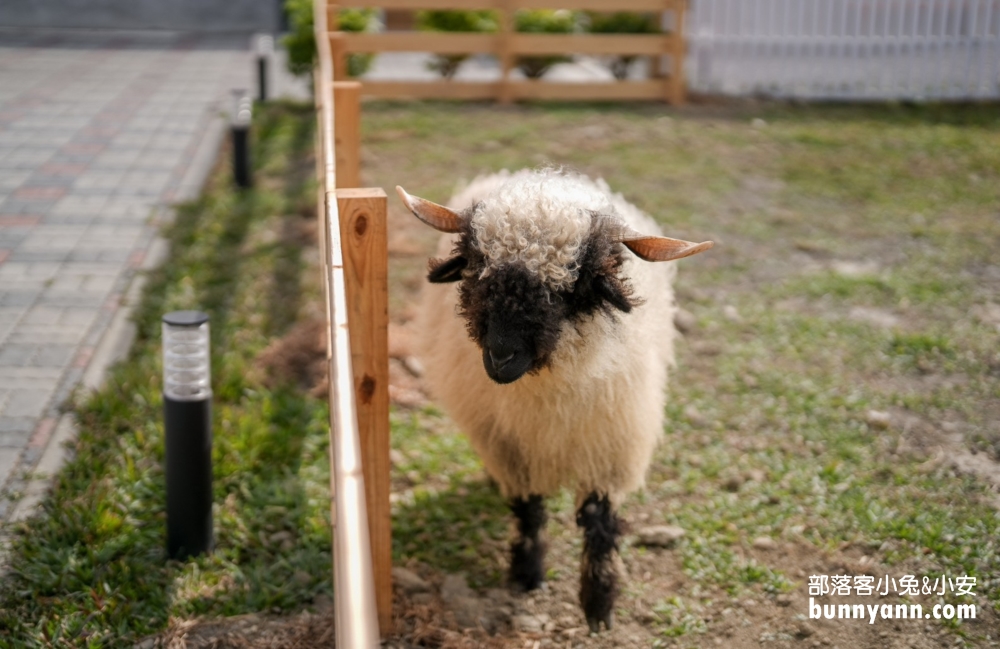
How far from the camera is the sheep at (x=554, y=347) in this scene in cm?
326

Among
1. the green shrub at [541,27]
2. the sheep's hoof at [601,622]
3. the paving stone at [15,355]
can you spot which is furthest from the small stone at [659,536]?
the green shrub at [541,27]

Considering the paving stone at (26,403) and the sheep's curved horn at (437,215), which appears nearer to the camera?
the sheep's curved horn at (437,215)

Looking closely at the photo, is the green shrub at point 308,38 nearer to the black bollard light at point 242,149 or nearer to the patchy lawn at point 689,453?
the black bollard light at point 242,149

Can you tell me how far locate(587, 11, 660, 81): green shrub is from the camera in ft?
43.0

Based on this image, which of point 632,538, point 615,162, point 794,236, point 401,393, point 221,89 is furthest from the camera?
point 221,89

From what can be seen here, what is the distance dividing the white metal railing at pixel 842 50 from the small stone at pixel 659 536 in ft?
31.5

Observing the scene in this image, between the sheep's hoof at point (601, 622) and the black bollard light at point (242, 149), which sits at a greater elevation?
the black bollard light at point (242, 149)

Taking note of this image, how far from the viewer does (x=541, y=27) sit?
12867 mm

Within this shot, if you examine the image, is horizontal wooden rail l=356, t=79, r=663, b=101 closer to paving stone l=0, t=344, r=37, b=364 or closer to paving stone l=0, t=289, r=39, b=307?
paving stone l=0, t=289, r=39, b=307

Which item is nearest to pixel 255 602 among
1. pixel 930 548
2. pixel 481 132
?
pixel 930 548

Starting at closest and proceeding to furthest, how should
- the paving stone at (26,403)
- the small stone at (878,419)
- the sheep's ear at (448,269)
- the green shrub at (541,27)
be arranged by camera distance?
the sheep's ear at (448,269) < the paving stone at (26,403) < the small stone at (878,419) < the green shrub at (541,27)

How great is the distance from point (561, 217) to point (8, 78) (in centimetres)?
1083

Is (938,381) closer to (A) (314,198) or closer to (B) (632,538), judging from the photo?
(B) (632,538)

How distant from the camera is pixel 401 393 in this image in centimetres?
562
